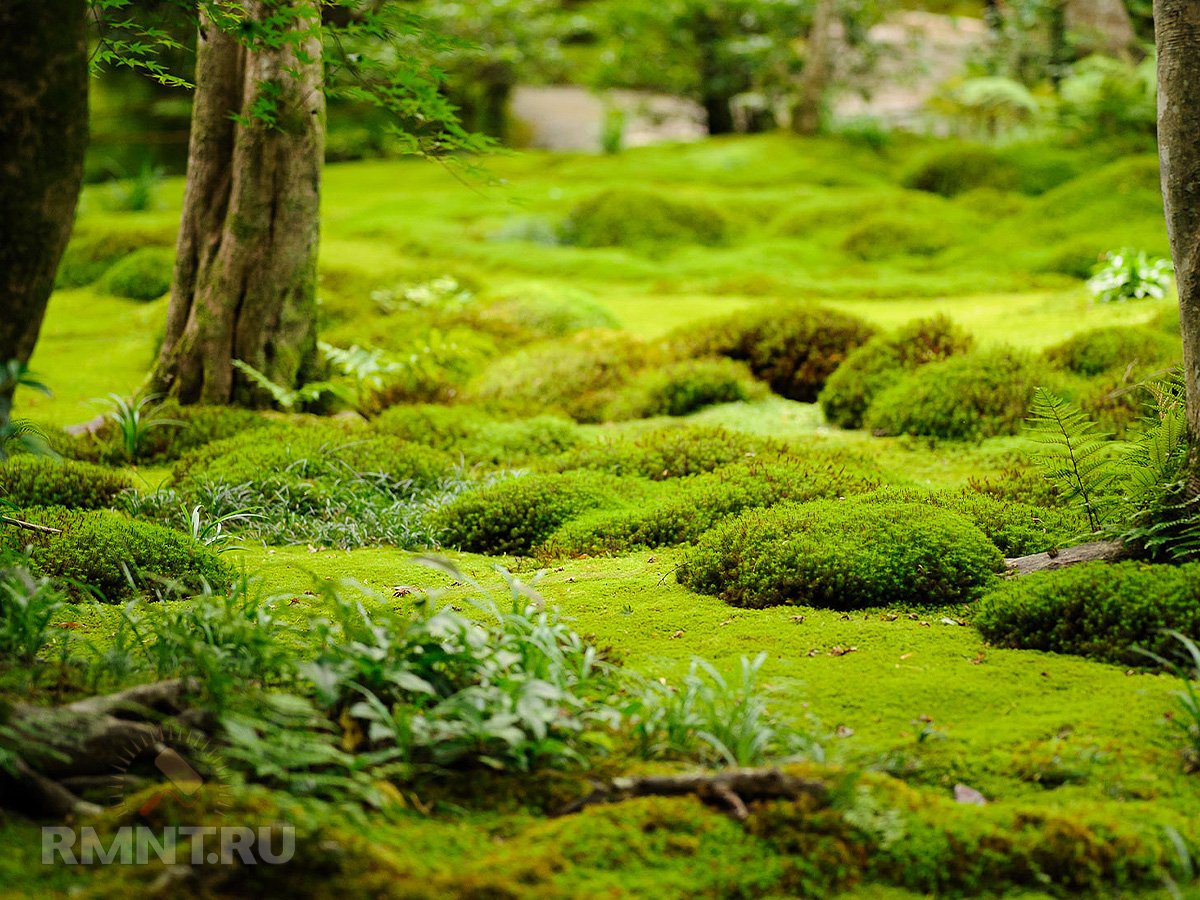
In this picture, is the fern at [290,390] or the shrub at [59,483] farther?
the fern at [290,390]

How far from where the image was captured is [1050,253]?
38.8 feet

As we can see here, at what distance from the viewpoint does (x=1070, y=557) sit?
4148mm

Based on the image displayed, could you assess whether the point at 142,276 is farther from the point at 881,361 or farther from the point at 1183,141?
the point at 1183,141

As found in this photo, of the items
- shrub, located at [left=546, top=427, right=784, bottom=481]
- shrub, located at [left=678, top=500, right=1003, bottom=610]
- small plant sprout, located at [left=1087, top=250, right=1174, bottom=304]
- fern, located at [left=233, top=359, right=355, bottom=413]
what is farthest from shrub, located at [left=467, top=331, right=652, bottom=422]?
small plant sprout, located at [left=1087, top=250, right=1174, bottom=304]

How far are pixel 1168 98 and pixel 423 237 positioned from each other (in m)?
10.9

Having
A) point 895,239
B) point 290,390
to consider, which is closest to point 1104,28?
point 895,239

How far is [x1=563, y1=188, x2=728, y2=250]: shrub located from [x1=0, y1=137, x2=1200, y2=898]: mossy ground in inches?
66.1

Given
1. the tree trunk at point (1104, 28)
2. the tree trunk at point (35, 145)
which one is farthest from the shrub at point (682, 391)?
the tree trunk at point (1104, 28)

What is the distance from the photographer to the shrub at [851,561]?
14.1 feet

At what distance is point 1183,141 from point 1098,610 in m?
1.67

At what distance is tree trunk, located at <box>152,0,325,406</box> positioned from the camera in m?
6.82

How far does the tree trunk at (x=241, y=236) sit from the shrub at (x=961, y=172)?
1064cm

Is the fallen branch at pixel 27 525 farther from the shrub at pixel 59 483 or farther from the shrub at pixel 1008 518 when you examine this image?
the shrub at pixel 1008 518

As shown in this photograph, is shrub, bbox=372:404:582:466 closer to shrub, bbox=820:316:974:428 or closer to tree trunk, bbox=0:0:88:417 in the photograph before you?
shrub, bbox=820:316:974:428
